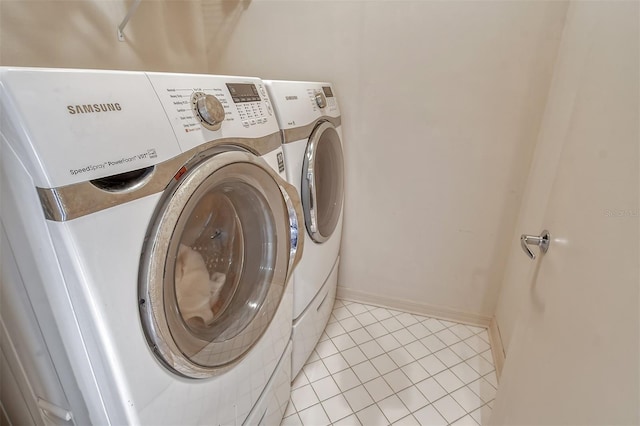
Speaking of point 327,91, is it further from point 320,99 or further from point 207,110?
point 207,110

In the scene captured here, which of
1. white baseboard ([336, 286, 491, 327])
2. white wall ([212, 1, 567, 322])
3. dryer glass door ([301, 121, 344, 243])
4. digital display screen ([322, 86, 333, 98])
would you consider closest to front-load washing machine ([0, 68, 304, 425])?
dryer glass door ([301, 121, 344, 243])

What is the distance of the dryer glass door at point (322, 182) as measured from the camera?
1064 mm

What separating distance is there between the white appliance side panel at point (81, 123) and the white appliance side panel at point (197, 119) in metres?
0.03

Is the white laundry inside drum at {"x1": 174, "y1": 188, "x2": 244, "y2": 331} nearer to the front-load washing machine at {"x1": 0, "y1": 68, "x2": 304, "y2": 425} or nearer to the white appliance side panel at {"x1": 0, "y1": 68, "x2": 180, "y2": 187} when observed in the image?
the front-load washing machine at {"x1": 0, "y1": 68, "x2": 304, "y2": 425}

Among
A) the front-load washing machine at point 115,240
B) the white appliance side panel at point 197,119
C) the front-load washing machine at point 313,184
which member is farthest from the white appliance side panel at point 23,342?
the front-load washing machine at point 313,184

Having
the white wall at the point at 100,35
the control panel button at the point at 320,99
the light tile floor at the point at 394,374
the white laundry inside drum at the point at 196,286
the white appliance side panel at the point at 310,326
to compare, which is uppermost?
the white wall at the point at 100,35

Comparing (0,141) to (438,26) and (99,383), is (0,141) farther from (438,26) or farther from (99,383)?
(438,26)

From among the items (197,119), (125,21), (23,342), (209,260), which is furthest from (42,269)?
(125,21)

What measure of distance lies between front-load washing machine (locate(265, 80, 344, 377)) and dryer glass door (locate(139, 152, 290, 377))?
176 millimetres

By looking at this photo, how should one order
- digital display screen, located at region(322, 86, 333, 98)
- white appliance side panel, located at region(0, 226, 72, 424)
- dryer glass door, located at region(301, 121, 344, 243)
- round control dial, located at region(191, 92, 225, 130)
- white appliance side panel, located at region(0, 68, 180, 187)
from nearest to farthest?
white appliance side panel, located at region(0, 68, 180, 187), white appliance side panel, located at region(0, 226, 72, 424), round control dial, located at region(191, 92, 225, 130), dryer glass door, located at region(301, 121, 344, 243), digital display screen, located at region(322, 86, 333, 98)

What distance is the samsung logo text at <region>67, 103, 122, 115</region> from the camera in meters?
0.42

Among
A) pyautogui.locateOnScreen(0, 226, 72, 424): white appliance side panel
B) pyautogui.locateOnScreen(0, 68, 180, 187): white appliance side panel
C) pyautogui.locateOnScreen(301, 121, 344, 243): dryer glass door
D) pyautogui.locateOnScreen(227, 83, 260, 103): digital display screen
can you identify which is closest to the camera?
pyautogui.locateOnScreen(0, 68, 180, 187): white appliance side panel

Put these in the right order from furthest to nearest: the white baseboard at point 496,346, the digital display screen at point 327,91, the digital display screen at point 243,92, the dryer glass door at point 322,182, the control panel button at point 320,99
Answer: the white baseboard at point 496,346 < the digital display screen at point 327,91 < the control panel button at point 320,99 < the dryer glass door at point 322,182 < the digital display screen at point 243,92

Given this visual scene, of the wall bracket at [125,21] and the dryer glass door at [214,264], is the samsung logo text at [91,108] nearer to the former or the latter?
the dryer glass door at [214,264]
